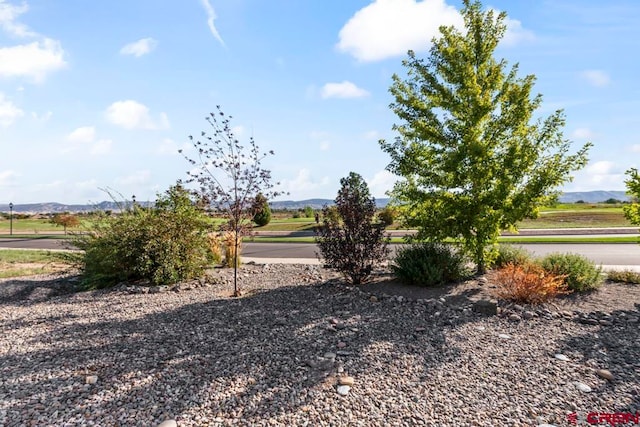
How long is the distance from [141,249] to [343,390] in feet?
23.7

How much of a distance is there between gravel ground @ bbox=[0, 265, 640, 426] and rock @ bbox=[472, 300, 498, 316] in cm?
14

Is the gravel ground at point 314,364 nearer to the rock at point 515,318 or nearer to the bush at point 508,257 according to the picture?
the rock at point 515,318

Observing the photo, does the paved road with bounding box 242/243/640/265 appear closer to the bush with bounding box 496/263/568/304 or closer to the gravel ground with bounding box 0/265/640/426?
the bush with bounding box 496/263/568/304

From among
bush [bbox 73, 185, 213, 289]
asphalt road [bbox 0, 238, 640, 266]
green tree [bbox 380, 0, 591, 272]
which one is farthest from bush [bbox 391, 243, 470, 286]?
asphalt road [bbox 0, 238, 640, 266]

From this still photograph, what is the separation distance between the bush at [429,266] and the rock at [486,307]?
1318 mm

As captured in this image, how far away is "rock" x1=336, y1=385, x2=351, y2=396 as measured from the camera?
3726mm

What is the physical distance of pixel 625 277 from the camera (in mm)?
8047

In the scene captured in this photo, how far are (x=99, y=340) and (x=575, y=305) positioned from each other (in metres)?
7.45

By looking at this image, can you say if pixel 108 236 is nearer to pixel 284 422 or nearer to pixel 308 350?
pixel 308 350

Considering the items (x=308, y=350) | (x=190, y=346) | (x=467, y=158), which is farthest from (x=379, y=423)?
(x=467, y=158)

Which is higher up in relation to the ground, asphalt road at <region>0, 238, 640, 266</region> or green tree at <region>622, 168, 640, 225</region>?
green tree at <region>622, 168, 640, 225</region>

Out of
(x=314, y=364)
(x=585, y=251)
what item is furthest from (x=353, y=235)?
(x=585, y=251)

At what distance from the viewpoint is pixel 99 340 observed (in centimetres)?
529

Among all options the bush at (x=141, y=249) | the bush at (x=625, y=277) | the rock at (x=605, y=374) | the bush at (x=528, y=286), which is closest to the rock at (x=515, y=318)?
the bush at (x=528, y=286)
